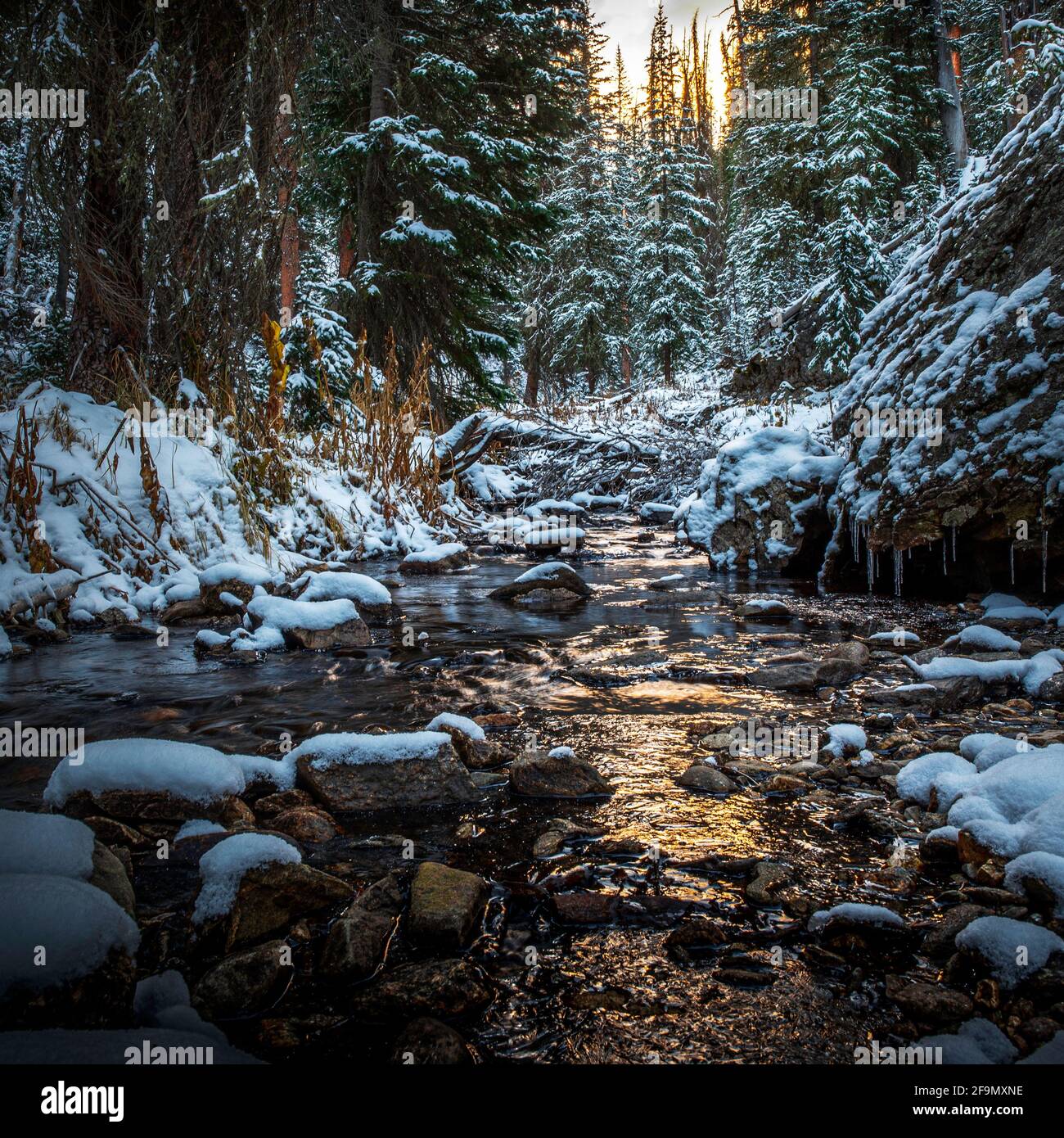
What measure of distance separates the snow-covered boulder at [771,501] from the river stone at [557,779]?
528 centimetres

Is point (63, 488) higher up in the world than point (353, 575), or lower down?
higher up

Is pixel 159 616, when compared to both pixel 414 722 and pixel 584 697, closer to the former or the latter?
pixel 414 722

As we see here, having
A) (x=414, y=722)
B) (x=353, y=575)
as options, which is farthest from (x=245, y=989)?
(x=353, y=575)

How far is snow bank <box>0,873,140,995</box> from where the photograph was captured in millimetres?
1211

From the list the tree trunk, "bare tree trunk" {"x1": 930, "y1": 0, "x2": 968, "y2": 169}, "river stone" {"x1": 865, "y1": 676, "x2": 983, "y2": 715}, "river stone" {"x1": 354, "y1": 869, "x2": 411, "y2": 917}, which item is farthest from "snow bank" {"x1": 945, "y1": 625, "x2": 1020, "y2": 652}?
"bare tree trunk" {"x1": 930, "y1": 0, "x2": 968, "y2": 169}

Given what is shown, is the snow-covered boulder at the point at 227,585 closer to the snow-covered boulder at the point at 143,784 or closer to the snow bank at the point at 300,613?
the snow bank at the point at 300,613

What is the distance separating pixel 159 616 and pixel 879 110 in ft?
65.0

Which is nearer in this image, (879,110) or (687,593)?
(687,593)

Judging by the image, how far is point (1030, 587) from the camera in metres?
4.95

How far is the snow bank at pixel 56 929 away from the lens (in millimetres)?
1211

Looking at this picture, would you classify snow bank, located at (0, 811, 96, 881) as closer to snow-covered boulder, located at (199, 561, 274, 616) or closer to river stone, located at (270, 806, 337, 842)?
river stone, located at (270, 806, 337, 842)

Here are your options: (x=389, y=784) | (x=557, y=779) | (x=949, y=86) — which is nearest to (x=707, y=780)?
(x=557, y=779)

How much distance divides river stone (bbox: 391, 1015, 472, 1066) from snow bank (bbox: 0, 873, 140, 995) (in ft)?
1.86

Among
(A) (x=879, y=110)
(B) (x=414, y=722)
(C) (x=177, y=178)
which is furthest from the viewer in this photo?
(A) (x=879, y=110)
